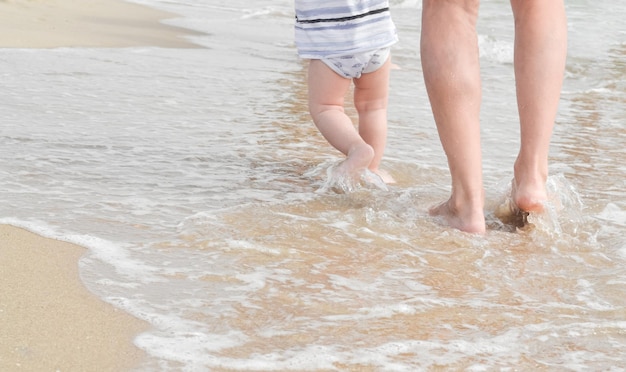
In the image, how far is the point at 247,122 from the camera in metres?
4.64

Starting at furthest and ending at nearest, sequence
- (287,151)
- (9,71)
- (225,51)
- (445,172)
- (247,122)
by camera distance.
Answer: (225,51) → (9,71) → (247,122) → (287,151) → (445,172)

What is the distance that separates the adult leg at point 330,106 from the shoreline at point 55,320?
1.32 metres

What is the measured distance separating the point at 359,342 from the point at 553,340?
0.43 metres

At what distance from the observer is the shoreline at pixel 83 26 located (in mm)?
7168

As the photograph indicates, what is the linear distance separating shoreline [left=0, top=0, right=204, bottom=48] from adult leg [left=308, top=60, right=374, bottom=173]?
11.1ft

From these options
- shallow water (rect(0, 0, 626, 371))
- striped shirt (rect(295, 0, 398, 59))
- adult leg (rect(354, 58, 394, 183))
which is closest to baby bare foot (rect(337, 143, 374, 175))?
shallow water (rect(0, 0, 626, 371))

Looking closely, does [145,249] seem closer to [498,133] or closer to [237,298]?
[237,298]

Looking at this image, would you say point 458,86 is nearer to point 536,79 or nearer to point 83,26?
point 536,79

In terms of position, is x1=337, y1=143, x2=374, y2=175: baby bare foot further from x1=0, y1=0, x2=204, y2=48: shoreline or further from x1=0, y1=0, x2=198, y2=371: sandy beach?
x1=0, y1=0, x2=204, y2=48: shoreline

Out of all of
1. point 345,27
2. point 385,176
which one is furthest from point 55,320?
point 345,27

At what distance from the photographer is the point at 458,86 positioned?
115 inches

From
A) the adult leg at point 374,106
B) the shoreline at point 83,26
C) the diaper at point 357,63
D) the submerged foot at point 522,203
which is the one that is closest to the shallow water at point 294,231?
the submerged foot at point 522,203

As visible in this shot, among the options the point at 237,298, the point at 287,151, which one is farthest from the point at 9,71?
the point at 237,298

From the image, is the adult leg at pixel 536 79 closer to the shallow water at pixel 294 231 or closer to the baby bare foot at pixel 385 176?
the shallow water at pixel 294 231
